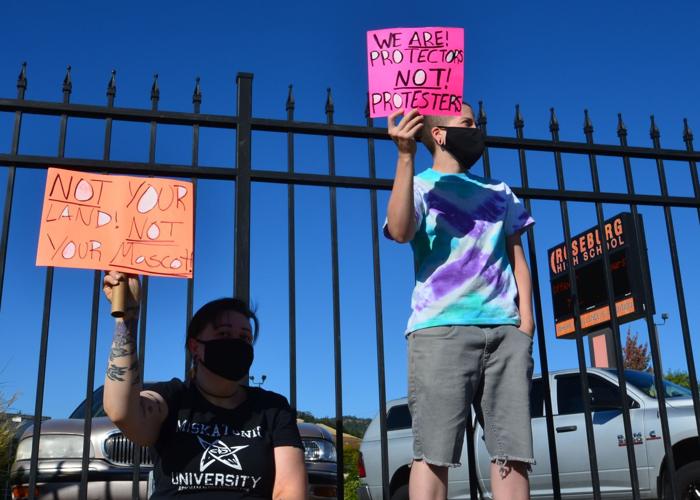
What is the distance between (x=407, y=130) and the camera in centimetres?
289

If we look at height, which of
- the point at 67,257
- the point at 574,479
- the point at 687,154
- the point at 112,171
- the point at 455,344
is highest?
the point at 687,154

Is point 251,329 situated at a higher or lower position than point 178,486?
higher

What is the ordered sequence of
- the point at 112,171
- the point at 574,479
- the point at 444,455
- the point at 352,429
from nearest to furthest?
the point at 444,455
the point at 112,171
the point at 574,479
the point at 352,429

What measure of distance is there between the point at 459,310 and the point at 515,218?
627mm

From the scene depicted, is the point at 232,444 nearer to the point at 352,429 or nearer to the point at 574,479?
the point at 574,479

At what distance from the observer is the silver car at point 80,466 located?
4664 millimetres

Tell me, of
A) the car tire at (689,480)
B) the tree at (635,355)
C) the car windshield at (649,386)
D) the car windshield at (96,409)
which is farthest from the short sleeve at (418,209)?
the tree at (635,355)

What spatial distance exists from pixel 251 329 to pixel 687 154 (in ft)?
9.36

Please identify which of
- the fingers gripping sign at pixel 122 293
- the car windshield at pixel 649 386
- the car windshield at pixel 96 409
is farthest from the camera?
the car windshield at pixel 649 386

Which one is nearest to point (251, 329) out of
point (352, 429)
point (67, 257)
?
point (67, 257)

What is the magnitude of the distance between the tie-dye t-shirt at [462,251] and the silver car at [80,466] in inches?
99.2

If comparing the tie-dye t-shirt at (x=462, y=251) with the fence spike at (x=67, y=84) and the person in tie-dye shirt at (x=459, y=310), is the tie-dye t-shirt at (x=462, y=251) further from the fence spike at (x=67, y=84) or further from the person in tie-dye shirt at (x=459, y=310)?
the fence spike at (x=67, y=84)

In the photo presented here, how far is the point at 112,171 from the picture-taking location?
11.1 ft

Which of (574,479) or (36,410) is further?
(574,479)
